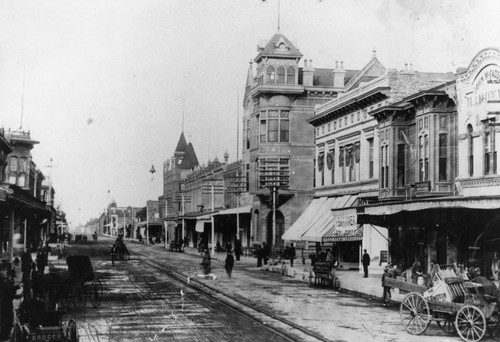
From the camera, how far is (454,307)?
14.6 meters

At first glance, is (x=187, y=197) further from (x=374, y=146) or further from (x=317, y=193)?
(x=374, y=146)

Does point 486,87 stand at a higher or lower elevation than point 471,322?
higher

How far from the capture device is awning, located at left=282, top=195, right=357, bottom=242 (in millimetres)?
39188

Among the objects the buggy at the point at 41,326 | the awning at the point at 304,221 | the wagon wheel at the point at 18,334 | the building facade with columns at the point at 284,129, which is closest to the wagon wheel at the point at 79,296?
the wagon wheel at the point at 18,334

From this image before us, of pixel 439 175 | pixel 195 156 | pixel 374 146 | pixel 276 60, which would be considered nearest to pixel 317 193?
pixel 374 146

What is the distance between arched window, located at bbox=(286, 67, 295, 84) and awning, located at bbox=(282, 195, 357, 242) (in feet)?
41.7

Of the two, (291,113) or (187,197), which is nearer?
(291,113)

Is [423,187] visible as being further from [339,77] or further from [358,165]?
[339,77]

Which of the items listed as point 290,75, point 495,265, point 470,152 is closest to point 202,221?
point 290,75

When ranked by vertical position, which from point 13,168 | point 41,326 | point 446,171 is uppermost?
point 13,168

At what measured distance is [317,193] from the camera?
151 feet

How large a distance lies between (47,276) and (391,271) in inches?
431

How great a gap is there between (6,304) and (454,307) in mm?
9309

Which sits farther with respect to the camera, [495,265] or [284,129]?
[284,129]
